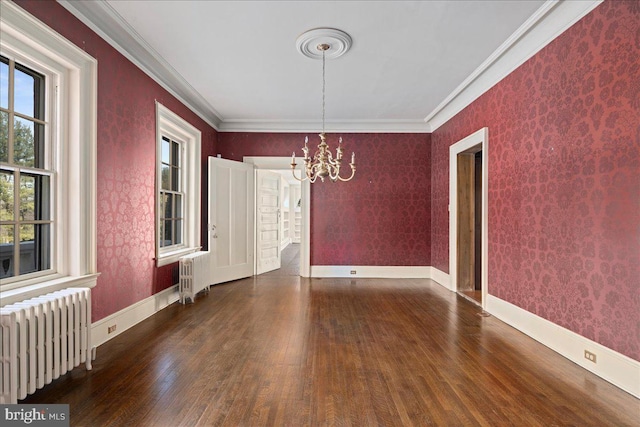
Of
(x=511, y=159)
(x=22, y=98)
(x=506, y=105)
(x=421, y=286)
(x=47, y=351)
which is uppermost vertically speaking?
(x=506, y=105)

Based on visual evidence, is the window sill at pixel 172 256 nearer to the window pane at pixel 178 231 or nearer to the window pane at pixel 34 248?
the window pane at pixel 178 231

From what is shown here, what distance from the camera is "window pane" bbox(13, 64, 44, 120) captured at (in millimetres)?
2387

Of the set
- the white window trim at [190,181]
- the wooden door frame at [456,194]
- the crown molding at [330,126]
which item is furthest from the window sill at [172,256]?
the wooden door frame at [456,194]

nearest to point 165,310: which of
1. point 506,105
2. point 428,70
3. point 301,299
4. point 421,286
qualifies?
point 301,299

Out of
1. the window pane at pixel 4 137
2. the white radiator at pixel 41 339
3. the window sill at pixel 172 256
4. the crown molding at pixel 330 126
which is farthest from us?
the crown molding at pixel 330 126

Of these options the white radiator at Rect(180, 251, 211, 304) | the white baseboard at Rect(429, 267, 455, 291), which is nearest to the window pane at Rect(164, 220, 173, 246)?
the white radiator at Rect(180, 251, 211, 304)

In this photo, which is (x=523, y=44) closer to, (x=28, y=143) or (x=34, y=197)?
(x=28, y=143)

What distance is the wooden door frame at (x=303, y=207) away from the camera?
6258 millimetres

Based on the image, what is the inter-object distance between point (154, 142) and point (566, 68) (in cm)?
430

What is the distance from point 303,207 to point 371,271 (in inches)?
70.0

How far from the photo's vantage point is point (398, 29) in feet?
10.3

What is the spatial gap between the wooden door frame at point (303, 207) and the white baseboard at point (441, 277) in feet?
7.56

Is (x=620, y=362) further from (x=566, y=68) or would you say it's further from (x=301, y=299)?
(x=301, y=299)

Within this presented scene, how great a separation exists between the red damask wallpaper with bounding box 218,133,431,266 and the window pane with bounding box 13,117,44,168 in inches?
165
